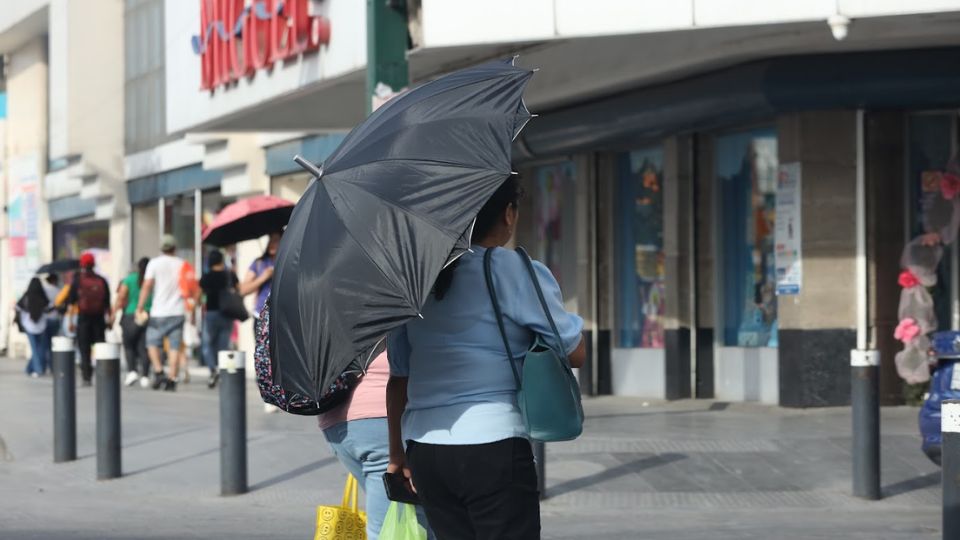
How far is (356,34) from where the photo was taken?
1467 cm

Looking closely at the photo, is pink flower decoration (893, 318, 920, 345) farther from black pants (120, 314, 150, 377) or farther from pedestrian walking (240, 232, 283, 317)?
black pants (120, 314, 150, 377)

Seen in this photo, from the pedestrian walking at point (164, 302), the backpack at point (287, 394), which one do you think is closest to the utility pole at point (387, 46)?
the backpack at point (287, 394)

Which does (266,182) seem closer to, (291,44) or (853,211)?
(291,44)

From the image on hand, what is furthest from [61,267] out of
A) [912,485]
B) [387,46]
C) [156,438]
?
[912,485]

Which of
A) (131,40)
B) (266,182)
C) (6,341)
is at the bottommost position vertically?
(6,341)

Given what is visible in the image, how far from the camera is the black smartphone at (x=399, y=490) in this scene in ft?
15.5

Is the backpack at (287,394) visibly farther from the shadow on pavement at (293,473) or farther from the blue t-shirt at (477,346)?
the shadow on pavement at (293,473)

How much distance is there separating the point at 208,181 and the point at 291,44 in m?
9.95

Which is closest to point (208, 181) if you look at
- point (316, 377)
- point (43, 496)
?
point (43, 496)

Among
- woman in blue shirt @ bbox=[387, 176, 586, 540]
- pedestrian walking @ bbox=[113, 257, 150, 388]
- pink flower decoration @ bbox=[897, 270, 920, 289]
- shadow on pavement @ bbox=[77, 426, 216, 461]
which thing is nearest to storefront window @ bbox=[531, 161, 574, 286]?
pedestrian walking @ bbox=[113, 257, 150, 388]

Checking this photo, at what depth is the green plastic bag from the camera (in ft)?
15.7

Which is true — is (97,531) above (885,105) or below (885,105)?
below

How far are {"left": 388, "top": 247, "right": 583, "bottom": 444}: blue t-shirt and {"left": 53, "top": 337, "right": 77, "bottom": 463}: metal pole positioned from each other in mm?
8166

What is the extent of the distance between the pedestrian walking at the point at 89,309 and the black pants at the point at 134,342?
0.77 m
